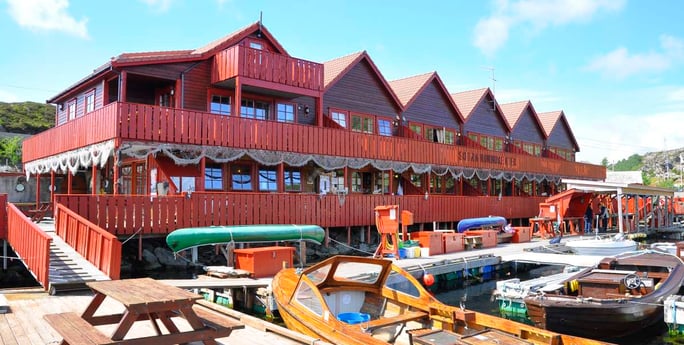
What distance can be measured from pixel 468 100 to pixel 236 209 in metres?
21.7

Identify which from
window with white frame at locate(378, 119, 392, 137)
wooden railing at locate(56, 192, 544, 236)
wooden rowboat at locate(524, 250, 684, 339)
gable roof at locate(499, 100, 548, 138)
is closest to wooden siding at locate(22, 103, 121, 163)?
wooden railing at locate(56, 192, 544, 236)

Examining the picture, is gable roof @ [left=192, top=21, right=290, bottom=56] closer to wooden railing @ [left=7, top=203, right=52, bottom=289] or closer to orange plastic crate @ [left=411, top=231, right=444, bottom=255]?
wooden railing @ [left=7, top=203, right=52, bottom=289]

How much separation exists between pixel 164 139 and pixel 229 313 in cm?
901

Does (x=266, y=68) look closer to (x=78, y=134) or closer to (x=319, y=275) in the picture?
(x=78, y=134)

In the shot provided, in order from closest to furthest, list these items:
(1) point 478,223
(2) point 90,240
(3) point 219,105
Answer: (2) point 90,240
(3) point 219,105
(1) point 478,223

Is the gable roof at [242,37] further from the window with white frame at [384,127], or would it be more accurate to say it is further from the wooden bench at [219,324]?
the wooden bench at [219,324]

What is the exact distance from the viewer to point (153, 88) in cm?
2061

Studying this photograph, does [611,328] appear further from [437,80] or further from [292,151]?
[437,80]

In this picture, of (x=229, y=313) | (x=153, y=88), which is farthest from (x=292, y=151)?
(x=229, y=313)

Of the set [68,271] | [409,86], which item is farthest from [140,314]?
[409,86]

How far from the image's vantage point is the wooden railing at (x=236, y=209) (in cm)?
1450

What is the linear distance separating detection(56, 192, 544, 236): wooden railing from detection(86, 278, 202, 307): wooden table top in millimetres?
8327

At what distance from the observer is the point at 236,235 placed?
15.2 metres

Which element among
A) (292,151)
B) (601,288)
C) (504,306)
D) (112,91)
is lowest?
(504,306)
